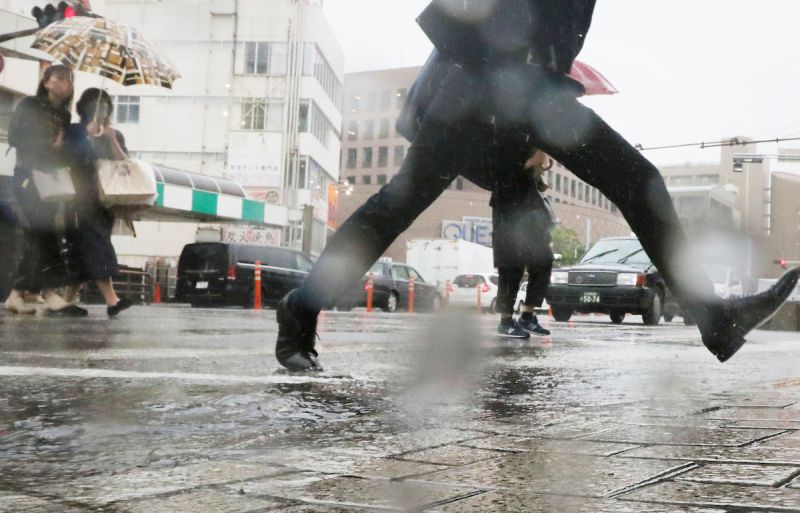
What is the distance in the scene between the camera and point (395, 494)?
1653 millimetres

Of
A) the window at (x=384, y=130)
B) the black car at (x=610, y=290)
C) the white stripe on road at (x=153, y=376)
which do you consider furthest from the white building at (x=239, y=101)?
the window at (x=384, y=130)

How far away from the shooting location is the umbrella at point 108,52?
11.2 m

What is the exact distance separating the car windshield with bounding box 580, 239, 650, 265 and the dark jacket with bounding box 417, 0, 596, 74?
13.8m

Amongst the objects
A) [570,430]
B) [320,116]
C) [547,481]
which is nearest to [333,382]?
[570,430]

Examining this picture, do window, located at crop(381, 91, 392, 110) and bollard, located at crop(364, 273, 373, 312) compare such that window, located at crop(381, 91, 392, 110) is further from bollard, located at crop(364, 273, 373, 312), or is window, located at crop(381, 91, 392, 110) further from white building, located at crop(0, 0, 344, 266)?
bollard, located at crop(364, 273, 373, 312)

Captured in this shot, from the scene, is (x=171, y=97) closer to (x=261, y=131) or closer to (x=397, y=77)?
(x=261, y=131)

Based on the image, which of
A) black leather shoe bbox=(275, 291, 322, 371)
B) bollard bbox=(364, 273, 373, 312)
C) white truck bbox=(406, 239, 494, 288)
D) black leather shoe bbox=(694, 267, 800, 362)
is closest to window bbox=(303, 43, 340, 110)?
white truck bbox=(406, 239, 494, 288)

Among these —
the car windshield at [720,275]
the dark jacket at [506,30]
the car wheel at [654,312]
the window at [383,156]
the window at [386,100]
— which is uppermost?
the window at [386,100]

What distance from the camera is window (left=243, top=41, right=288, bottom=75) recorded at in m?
48.1

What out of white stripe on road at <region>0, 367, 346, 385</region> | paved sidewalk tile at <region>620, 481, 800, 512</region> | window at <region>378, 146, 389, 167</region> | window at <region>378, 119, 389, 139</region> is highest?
→ window at <region>378, 119, 389, 139</region>

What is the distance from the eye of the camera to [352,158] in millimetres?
107688

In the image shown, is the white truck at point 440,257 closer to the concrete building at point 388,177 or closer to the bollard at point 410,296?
the bollard at point 410,296

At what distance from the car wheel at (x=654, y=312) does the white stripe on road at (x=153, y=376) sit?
12973 millimetres

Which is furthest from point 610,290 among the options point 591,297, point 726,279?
point 726,279
